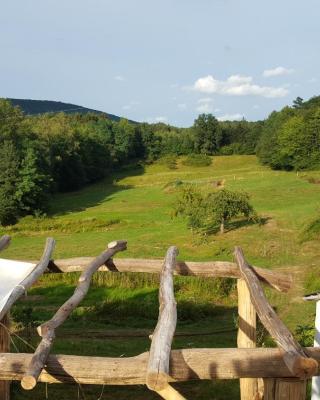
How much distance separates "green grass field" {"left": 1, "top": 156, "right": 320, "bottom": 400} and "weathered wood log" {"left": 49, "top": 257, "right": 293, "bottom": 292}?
2.82 meters

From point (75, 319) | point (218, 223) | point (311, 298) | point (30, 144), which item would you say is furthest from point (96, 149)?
point (311, 298)

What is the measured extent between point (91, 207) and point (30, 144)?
1080cm

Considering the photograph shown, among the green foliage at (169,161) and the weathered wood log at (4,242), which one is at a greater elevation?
the weathered wood log at (4,242)

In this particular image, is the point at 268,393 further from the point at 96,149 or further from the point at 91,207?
the point at 96,149

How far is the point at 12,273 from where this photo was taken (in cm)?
712

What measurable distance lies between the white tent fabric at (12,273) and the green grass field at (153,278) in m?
2.19

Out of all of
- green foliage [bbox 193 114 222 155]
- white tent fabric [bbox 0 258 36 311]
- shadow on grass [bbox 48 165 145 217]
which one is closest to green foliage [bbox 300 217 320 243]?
white tent fabric [bbox 0 258 36 311]

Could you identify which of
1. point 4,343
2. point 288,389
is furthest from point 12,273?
point 288,389

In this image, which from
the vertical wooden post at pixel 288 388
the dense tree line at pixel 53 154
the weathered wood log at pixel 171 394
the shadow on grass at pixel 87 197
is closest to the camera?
the weathered wood log at pixel 171 394

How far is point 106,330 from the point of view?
13469mm

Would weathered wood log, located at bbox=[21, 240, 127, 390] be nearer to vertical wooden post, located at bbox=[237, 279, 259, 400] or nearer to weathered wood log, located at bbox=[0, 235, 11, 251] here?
weathered wood log, located at bbox=[0, 235, 11, 251]

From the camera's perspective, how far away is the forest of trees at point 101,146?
46562mm

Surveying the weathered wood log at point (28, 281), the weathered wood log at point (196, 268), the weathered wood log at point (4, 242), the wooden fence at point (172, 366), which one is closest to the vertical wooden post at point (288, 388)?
the wooden fence at point (172, 366)

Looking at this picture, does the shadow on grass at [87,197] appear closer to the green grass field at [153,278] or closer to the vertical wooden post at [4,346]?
the green grass field at [153,278]
